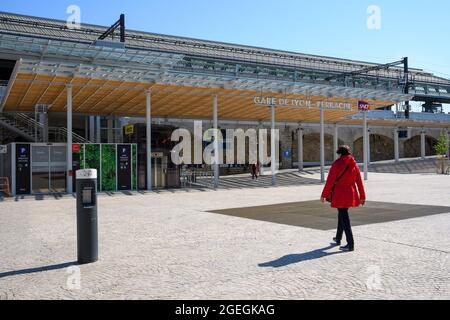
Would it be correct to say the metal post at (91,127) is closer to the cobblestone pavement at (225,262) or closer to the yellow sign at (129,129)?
the yellow sign at (129,129)

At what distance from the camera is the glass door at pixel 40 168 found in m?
21.2

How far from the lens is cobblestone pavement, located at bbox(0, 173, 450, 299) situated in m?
5.21

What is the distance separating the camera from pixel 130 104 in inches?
1082

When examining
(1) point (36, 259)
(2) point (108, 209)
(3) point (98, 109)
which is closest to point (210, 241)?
(1) point (36, 259)

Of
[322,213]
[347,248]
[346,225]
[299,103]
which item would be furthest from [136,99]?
[347,248]

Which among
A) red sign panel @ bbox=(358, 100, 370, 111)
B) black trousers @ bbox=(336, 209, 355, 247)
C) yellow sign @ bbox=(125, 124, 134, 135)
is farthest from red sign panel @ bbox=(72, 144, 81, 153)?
red sign panel @ bbox=(358, 100, 370, 111)

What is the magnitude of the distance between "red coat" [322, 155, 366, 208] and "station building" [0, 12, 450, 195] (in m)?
13.7

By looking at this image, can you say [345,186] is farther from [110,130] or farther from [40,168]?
[110,130]

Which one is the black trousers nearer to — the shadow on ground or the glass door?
the shadow on ground

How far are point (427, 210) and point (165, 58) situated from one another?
13032mm

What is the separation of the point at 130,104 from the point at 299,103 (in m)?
10.3

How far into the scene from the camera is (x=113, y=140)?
3262cm

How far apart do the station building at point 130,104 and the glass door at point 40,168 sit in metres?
0.05

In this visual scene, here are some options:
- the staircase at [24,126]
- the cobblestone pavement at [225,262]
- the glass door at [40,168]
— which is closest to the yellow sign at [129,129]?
the glass door at [40,168]
